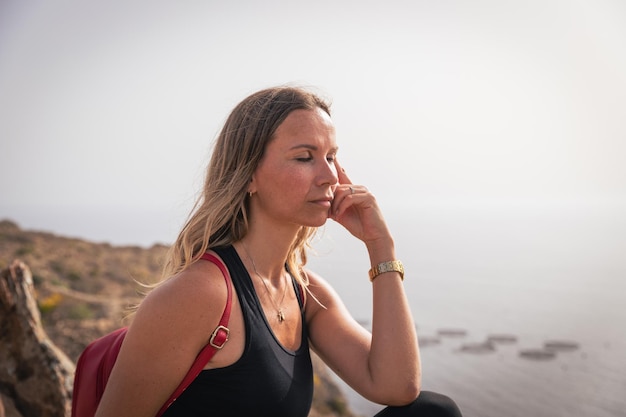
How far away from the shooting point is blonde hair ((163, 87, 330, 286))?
2.44 meters

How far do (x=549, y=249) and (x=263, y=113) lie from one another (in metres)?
108

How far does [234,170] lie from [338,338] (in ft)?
3.61

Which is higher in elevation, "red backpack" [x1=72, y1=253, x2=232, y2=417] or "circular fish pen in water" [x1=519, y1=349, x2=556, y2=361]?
"red backpack" [x1=72, y1=253, x2=232, y2=417]

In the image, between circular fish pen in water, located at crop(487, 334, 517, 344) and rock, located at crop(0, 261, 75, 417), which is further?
circular fish pen in water, located at crop(487, 334, 517, 344)

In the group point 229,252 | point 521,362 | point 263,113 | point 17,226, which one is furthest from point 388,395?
point 521,362

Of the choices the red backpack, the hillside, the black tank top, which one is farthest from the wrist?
the hillside

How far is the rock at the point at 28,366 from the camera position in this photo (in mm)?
3240

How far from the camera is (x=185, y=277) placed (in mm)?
2076

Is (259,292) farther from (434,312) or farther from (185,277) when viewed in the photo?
(434,312)

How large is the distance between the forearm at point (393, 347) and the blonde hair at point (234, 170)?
2.72 feet

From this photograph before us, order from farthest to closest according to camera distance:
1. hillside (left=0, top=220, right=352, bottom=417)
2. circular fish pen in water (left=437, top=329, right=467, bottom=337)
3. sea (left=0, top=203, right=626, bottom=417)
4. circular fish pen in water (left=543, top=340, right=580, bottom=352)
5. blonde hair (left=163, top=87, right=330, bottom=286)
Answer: circular fish pen in water (left=437, top=329, right=467, bottom=337) < circular fish pen in water (left=543, top=340, right=580, bottom=352) < sea (left=0, top=203, right=626, bottom=417) < hillside (left=0, top=220, right=352, bottom=417) < blonde hair (left=163, top=87, right=330, bottom=286)

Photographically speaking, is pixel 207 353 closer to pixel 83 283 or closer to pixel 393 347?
pixel 393 347

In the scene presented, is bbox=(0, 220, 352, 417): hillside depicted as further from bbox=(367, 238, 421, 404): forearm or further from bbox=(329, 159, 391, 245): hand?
bbox=(367, 238, 421, 404): forearm

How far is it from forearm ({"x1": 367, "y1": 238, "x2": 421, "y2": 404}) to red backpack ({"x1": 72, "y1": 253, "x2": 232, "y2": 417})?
862 millimetres
